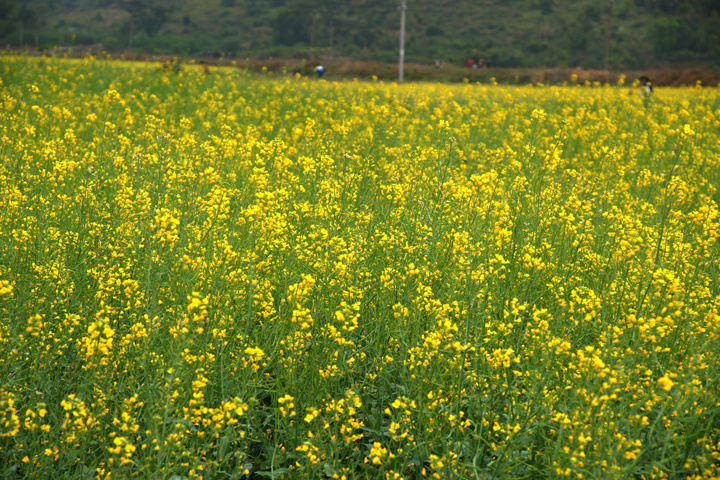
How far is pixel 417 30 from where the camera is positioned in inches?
2621

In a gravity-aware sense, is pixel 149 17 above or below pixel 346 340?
above

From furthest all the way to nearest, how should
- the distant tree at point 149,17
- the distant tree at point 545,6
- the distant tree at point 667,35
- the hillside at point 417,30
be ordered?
1. the distant tree at point 545,6
2. the distant tree at point 149,17
3. the distant tree at point 667,35
4. the hillside at point 417,30

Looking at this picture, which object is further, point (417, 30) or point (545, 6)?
point (545, 6)

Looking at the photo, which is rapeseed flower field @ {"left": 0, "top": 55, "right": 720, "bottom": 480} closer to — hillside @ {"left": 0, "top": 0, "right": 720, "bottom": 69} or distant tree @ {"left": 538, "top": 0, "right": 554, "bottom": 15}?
hillside @ {"left": 0, "top": 0, "right": 720, "bottom": 69}

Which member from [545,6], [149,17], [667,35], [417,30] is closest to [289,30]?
[417,30]

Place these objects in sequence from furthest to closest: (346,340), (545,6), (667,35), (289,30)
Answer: (545,6)
(289,30)
(667,35)
(346,340)

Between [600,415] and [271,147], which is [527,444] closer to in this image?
[600,415]

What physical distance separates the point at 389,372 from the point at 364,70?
33.2 metres

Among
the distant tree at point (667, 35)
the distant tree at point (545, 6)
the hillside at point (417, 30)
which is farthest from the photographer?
the distant tree at point (545, 6)

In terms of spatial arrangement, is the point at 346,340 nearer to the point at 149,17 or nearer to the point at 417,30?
the point at 417,30

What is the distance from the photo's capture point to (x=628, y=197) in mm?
5125

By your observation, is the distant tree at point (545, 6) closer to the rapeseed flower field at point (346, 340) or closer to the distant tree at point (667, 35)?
the distant tree at point (667, 35)

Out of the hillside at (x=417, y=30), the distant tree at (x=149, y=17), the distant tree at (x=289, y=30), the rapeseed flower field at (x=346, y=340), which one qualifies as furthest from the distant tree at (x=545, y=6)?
the rapeseed flower field at (x=346, y=340)

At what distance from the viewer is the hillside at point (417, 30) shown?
182ft
